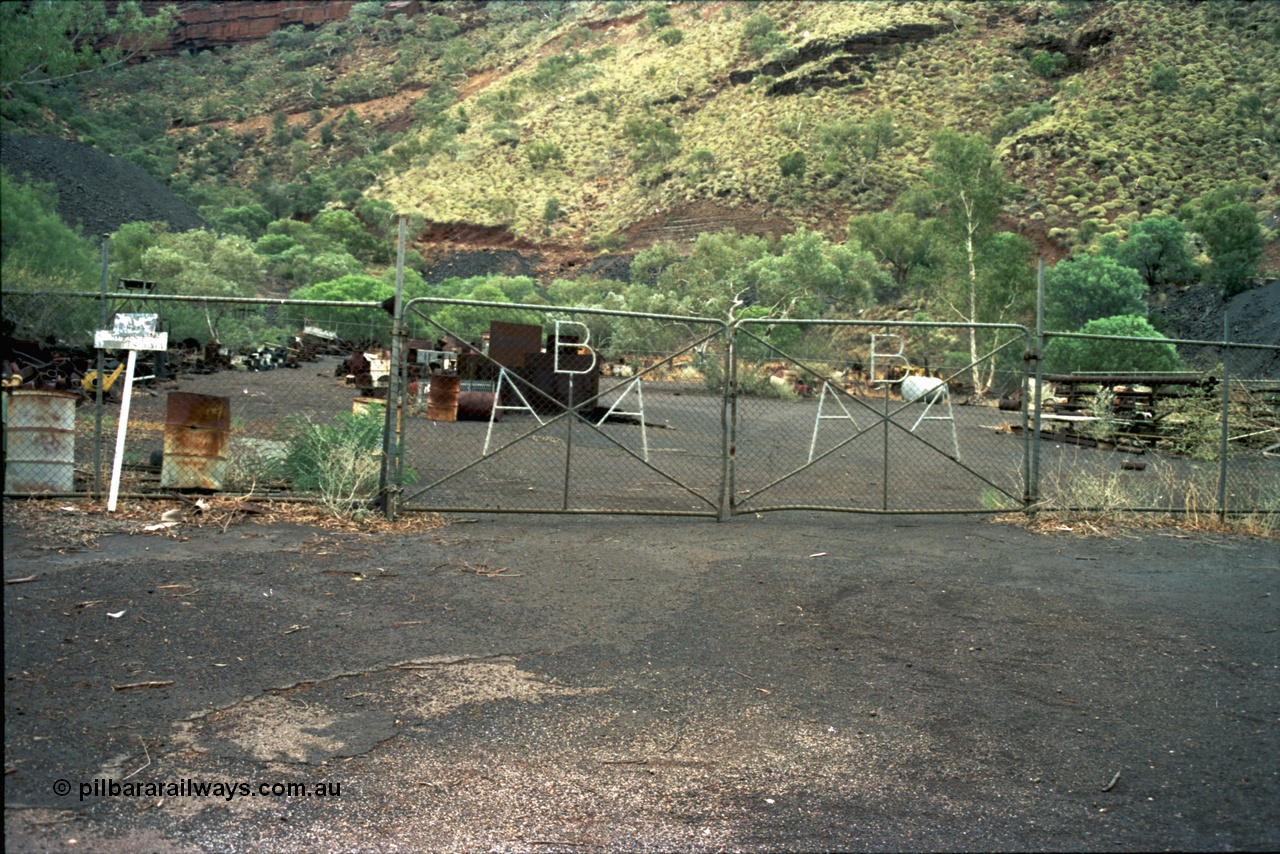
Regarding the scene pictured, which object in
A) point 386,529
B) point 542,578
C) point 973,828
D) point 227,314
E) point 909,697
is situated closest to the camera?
point 973,828

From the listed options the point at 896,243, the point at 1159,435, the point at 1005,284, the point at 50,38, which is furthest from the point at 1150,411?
the point at 896,243

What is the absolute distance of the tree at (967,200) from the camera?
3772cm

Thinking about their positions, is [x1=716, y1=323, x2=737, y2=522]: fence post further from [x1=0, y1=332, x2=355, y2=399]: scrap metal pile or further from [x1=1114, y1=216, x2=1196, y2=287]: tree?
[x1=1114, y1=216, x2=1196, y2=287]: tree

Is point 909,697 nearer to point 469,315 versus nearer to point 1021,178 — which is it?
point 469,315

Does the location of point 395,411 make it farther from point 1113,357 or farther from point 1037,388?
point 1113,357

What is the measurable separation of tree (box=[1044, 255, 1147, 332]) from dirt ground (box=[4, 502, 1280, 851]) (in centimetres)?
3225

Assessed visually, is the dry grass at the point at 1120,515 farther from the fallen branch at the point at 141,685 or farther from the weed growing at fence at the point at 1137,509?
the fallen branch at the point at 141,685

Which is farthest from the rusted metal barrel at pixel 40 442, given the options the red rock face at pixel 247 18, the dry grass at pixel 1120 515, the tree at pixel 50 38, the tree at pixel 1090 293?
the red rock face at pixel 247 18

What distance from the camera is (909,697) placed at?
5004 mm

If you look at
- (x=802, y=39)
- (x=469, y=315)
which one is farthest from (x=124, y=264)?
(x=802, y=39)

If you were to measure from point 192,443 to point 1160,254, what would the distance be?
142 feet

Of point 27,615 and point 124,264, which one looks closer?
point 27,615

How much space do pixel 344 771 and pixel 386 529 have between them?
15.5 feet

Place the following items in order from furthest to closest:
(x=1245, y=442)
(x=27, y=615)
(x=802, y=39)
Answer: (x=802, y=39) → (x=1245, y=442) → (x=27, y=615)
